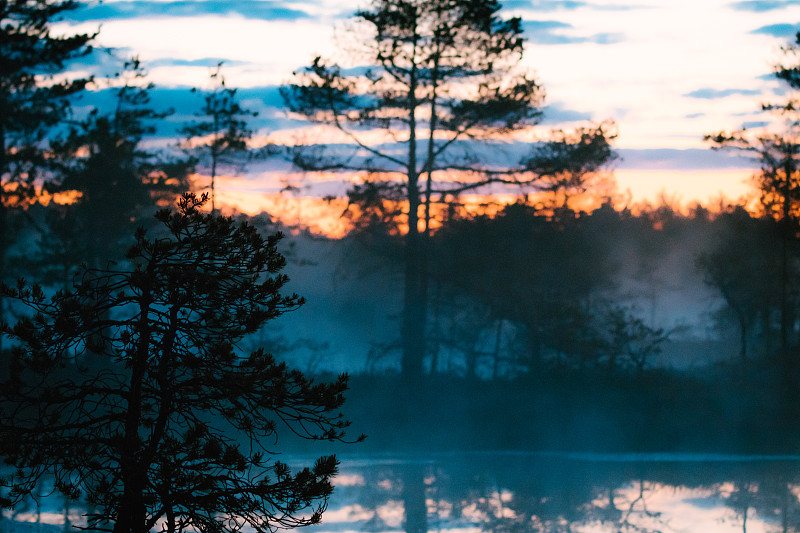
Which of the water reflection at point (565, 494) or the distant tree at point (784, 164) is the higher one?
the distant tree at point (784, 164)

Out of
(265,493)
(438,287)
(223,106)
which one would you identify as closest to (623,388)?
(438,287)

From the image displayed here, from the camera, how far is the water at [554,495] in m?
15.0

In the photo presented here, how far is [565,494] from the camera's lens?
57.6ft

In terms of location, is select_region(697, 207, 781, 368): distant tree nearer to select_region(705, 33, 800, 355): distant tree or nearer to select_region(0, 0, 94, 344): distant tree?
select_region(705, 33, 800, 355): distant tree

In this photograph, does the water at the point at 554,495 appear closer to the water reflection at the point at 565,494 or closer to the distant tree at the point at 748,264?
the water reflection at the point at 565,494

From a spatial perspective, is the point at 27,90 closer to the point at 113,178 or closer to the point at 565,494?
the point at 113,178

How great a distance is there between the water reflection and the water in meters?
0.02

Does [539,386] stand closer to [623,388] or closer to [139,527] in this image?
[623,388]

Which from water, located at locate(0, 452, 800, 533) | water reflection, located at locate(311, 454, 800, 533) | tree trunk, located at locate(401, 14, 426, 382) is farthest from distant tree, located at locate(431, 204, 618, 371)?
water reflection, located at locate(311, 454, 800, 533)

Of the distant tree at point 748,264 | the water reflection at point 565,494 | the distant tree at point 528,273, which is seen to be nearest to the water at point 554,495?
the water reflection at point 565,494

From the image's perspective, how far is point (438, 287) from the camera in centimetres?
2862

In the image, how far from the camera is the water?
49.3 ft

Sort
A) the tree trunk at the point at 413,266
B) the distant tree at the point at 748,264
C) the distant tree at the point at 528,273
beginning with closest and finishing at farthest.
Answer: the tree trunk at the point at 413,266, the distant tree at the point at 528,273, the distant tree at the point at 748,264

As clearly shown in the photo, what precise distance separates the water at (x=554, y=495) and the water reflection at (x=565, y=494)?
0.02 meters
